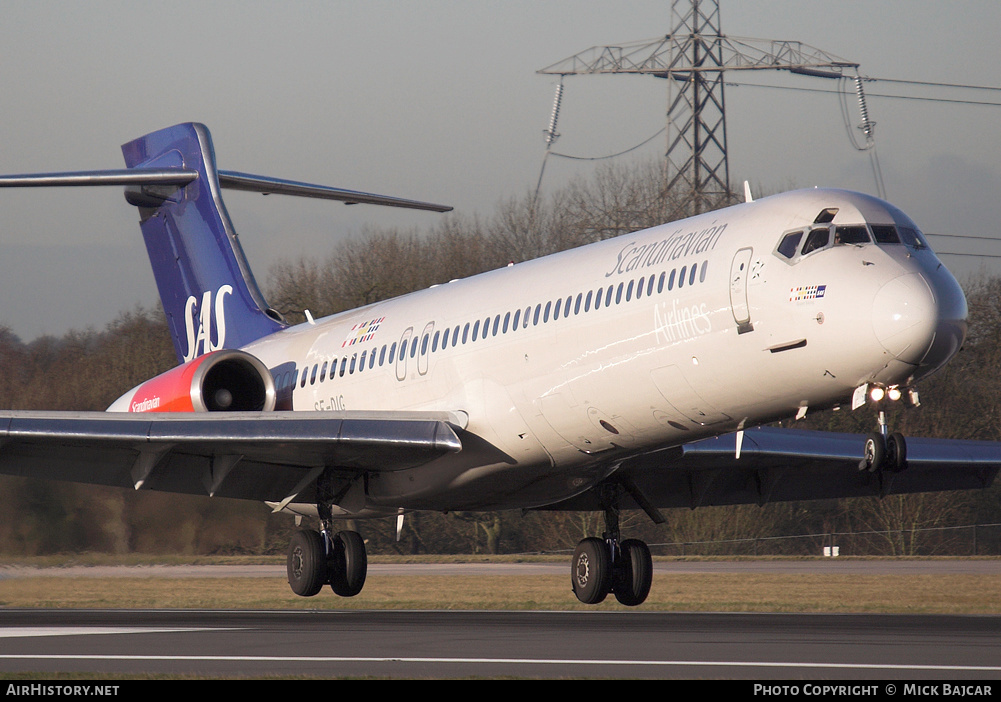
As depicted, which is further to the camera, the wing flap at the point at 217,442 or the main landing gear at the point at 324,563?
the main landing gear at the point at 324,563

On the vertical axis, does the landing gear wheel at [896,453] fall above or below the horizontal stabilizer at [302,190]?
below

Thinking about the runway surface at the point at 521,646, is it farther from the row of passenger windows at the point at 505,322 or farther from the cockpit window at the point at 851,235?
the cockpit window at the point at 851,235

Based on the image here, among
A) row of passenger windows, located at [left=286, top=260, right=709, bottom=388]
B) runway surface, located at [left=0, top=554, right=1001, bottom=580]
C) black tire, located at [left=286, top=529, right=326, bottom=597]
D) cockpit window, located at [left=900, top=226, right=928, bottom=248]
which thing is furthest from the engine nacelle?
cockpit window, located at [left=900, top=226, right=928, bottom=248]

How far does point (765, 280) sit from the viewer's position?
13703mm

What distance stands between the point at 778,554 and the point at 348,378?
21.6 m

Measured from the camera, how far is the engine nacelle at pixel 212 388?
20109 mm

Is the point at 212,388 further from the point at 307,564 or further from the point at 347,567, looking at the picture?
the point at 347,567

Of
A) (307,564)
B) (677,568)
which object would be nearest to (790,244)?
(307,564)

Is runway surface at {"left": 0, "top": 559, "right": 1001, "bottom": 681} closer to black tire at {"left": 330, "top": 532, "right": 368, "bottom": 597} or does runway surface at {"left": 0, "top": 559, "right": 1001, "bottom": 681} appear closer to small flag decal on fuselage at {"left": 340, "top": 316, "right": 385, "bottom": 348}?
black tire at {"left": 330, "top": 532, "right": 368, "bottom": 597}

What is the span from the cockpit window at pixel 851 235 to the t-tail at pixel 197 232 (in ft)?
41.2

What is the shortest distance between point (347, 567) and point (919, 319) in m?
9.62

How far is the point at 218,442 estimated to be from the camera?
1736cm

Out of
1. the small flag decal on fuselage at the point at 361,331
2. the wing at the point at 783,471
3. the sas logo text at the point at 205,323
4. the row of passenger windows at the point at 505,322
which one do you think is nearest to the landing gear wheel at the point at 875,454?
the row of passenger windows at the point at 505,322

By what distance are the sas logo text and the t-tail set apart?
0.7 inches
